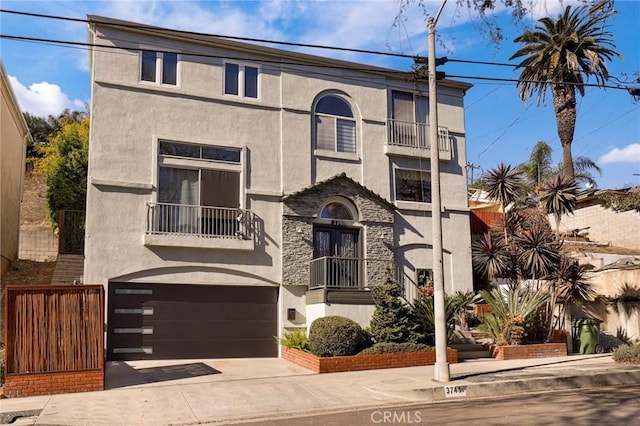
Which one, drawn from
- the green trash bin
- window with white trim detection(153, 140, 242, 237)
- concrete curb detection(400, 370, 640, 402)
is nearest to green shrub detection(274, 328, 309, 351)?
window with white trim detection(153, 140, 242, 237)

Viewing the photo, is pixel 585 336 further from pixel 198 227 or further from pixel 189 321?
pixel 198 227

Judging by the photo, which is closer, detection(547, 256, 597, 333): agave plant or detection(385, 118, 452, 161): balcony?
detection(547, 256, 597, 333): agave plant

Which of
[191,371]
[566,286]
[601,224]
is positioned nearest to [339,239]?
[191,371]

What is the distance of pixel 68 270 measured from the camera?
62.5 ft

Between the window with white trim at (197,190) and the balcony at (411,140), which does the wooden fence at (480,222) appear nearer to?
the balcony at (411,140)

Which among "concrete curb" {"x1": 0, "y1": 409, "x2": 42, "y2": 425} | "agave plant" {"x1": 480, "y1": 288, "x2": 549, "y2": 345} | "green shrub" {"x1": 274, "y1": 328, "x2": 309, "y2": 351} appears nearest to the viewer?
"concrete curb" {"x1": 0, "y1": 409, "x2": 42, "y2": 425}

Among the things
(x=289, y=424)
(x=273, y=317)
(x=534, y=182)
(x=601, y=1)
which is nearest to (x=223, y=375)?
(x=273, y=317)

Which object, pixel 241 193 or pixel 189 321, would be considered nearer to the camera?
pixel 189 321

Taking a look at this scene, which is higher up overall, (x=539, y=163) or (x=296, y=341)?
(x=539, y=163)

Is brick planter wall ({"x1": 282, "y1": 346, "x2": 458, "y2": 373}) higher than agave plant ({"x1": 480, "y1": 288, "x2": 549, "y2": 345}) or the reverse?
the reverse

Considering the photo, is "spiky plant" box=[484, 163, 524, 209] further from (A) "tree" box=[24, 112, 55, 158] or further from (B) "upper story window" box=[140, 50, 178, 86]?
(A) "tree" box=[24, 112, 55, 158]

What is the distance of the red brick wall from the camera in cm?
1212

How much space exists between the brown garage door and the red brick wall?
13.6 ft

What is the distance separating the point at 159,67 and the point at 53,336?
891 cm
